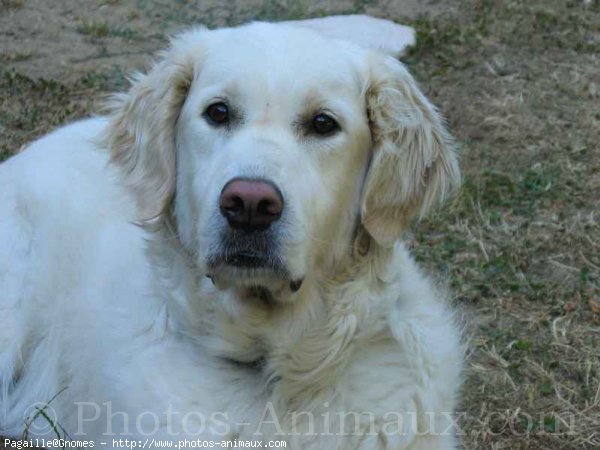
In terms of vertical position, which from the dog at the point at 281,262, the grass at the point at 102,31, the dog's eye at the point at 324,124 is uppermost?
Result: the dog's eye at the point at 324,124

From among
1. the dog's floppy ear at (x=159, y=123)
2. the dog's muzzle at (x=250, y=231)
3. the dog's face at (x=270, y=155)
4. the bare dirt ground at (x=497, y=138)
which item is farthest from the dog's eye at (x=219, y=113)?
the bare dirt ground at (x=497, y=138)

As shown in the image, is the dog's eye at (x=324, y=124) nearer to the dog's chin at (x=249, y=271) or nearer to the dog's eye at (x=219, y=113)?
the dog's eye at (x=219, y=113)

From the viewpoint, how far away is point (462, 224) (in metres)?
6.12

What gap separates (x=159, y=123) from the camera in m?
4.00

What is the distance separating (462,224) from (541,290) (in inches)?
26.2

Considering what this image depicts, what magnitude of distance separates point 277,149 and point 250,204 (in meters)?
0.25

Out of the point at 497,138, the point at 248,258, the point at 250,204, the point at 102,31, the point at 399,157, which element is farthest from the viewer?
the point at 102,31

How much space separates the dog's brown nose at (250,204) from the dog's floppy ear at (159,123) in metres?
0.58

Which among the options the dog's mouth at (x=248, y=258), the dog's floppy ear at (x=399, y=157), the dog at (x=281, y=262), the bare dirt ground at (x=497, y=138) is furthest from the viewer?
the bare dirt ground at (x=497, y=138)

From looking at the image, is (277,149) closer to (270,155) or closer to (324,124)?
(270,155)

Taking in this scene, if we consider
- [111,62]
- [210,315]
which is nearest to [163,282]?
[210,315]

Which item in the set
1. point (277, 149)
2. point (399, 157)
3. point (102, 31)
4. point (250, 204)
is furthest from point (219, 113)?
point (102, 31)

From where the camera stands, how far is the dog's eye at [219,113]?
377cm

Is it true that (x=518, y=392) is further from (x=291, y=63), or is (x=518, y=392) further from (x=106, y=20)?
(x=106, y=20)
